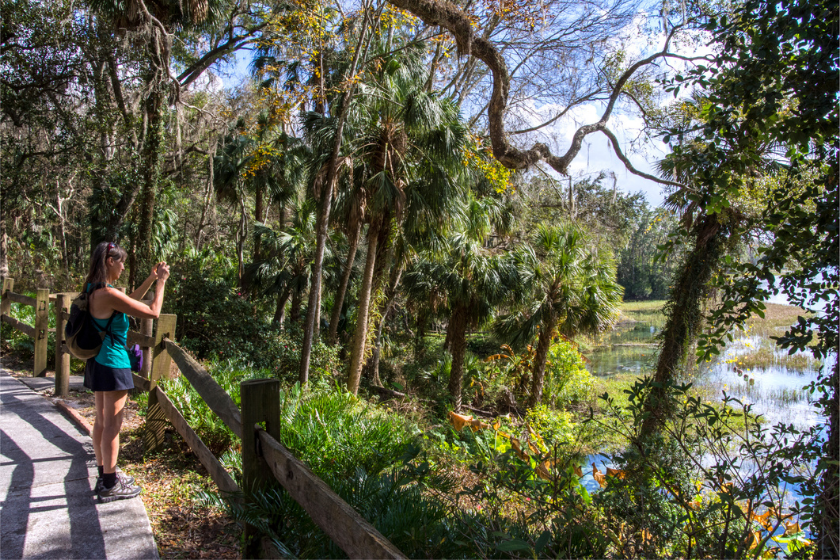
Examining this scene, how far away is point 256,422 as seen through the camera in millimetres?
2500

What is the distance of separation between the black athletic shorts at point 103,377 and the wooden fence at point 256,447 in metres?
0.41

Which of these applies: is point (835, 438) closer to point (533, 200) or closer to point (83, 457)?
point (83, 457)

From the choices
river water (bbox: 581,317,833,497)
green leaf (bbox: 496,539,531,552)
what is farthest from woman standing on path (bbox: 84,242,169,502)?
river water (bbox: 581,317,833,497)

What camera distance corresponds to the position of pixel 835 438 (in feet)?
9.05

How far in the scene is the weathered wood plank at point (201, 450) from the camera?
2959 mm

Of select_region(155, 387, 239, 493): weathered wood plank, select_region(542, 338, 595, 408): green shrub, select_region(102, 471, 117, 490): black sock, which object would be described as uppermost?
select_region(155, 387, 239, 493): weathered wood plank

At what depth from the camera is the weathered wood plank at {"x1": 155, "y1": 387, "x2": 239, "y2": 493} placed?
2959mm

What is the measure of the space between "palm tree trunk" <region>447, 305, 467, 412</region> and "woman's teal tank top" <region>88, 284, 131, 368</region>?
539 inches

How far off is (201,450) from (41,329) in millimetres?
5108

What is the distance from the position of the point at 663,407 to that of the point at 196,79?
17.7 metres

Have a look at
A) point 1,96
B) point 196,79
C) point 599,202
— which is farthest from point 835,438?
point 599,202

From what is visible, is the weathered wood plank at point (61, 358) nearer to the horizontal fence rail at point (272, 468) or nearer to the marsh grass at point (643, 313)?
the horizontal fence rail at point (272, 468)

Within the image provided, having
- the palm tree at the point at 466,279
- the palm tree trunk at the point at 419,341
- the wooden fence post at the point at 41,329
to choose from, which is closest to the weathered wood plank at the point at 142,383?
the wooden fence post at the point at 41,329

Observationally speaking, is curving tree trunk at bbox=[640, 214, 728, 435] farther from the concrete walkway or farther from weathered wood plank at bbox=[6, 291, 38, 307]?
weathered wood plank at bbox=[6, 291, 38, 307]
